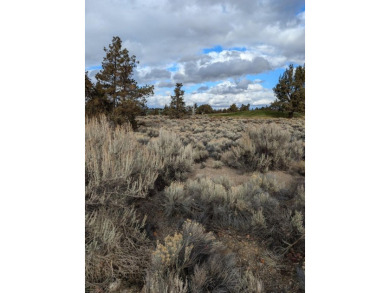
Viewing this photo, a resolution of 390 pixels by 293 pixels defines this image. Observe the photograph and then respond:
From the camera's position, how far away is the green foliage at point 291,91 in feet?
5.97

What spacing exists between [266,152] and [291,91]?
232cm

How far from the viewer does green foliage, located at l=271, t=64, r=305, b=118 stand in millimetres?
1820

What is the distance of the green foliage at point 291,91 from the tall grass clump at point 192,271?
1.56 m

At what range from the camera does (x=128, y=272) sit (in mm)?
1585

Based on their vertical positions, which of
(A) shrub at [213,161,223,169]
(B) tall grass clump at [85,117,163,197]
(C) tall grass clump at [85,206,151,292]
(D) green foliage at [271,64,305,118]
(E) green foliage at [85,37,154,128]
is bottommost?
(C) tall grass clump at [85,206,151,292]

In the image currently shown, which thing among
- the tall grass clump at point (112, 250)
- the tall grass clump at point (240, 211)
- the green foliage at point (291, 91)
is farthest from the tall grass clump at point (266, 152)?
the tall grass clump at point (112, 250)

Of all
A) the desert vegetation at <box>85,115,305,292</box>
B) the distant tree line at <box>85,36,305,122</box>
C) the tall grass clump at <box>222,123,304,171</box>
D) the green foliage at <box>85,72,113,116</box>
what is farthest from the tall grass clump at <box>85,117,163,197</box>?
the tall grass clump at <box>222,123,304,171</box>

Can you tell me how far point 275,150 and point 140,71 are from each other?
10.6ft

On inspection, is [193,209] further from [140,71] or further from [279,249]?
[140,71]

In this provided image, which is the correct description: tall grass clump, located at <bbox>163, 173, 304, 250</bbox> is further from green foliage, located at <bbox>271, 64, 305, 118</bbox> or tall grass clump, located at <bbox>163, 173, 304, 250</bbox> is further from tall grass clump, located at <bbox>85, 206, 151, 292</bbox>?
green foliage, located at <bbox>271, 64, 305, 118</bbox>

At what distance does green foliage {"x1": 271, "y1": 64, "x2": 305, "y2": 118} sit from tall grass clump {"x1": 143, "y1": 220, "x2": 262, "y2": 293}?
1.56 meters
